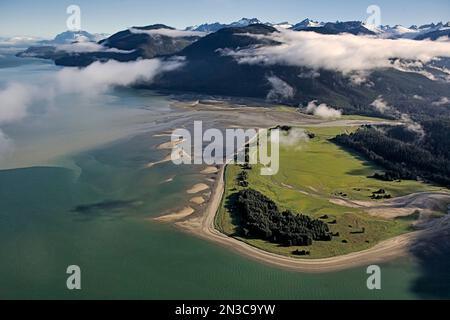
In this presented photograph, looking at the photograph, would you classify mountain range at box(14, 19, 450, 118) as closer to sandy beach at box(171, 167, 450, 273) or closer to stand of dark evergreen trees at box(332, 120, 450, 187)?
stand of dark evergreen trees at box(332, 120, 450, 187)

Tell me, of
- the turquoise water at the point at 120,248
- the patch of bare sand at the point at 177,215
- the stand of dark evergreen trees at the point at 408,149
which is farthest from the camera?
the stand of dark evergreen trees at the point at 408,149

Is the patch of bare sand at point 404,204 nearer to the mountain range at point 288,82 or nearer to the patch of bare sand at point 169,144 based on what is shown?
the patch of bare sand at point 169,144

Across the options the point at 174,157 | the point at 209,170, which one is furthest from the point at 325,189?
the point at 174,157

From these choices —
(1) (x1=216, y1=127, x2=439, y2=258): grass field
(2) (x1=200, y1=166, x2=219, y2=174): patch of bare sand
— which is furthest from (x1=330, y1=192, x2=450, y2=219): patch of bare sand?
(2) (x1=200, y1=166, x2=219, y2=174): patch of bare sand

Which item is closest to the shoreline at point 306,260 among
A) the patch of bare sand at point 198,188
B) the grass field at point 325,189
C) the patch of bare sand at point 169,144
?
the grass field at point 325,189

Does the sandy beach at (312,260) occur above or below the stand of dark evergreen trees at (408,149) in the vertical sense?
below

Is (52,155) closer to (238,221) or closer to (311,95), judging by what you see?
(238,221)
